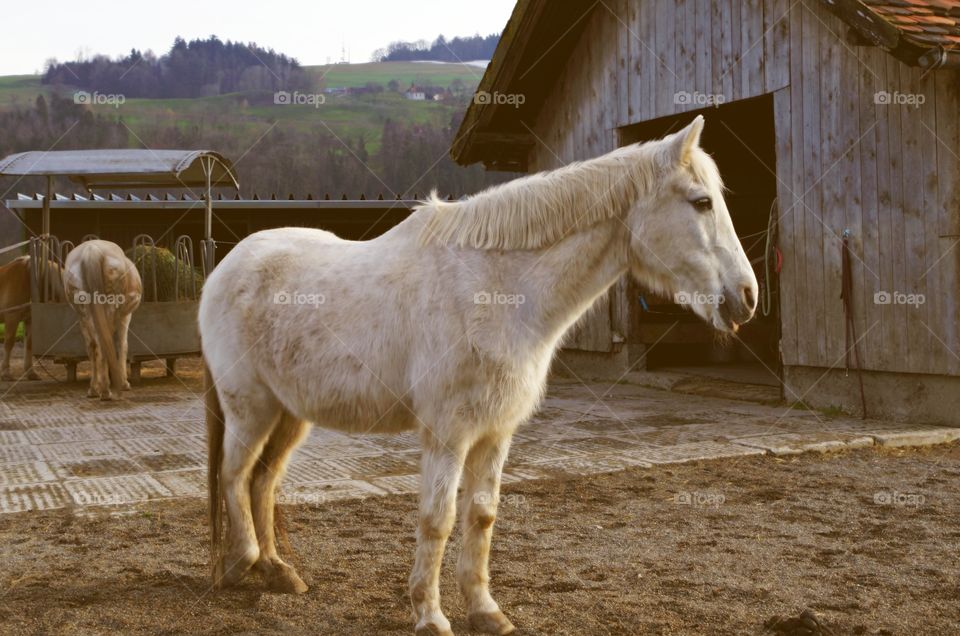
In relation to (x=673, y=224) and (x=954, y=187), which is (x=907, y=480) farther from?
(x=673, y=224)

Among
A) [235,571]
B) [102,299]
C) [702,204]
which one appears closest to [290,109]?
[102,299]

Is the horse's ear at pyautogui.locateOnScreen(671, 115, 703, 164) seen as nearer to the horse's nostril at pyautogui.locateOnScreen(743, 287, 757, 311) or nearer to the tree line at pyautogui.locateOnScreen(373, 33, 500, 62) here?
the horse's nostril at pyautogui.locateOnScreen(743, 287, 757, 311)

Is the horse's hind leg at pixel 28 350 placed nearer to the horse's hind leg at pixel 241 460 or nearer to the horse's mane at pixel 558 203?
the horse's hind leg at pixel 241 460

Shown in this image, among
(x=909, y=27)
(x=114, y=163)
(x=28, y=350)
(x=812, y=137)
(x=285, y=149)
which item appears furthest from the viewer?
(x=285, y=149)

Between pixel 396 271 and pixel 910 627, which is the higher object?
pixel 396 271

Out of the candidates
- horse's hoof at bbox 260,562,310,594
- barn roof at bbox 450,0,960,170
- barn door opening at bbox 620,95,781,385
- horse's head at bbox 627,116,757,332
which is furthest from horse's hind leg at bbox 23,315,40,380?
horse's head at bbox 627,116,757,332

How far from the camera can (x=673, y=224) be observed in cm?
326

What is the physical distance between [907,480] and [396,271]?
4.06 metres

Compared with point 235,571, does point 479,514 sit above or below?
above

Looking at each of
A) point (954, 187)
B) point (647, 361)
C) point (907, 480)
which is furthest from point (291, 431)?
point (647, 361)

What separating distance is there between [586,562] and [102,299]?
791 cm

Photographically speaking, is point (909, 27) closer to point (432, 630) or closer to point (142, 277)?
point (432, 630)
